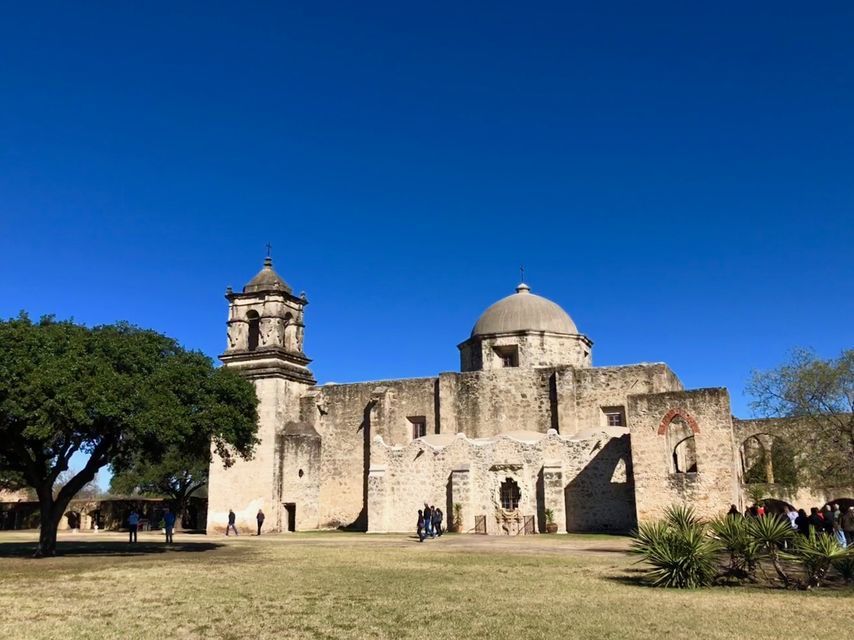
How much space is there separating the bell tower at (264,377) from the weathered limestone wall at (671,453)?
47.3 feet

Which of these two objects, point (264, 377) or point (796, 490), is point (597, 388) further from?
point (264, 377)

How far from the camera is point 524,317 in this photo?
32.3 m

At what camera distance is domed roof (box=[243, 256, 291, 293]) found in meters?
31.9

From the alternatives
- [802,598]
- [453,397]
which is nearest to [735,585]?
[802,598]

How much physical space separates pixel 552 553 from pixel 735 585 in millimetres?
6239

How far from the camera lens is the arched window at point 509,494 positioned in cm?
2581

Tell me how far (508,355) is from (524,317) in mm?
1861

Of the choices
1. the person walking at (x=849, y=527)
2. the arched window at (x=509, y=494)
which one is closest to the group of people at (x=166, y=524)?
the arched window at (x=509, y=494)

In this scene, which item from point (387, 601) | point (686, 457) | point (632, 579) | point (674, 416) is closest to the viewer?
point (387, 601)

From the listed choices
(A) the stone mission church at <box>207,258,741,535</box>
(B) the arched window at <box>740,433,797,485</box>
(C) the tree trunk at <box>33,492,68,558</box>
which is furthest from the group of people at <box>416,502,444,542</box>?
(B) the arched window at <box>740,433,797,485</box>

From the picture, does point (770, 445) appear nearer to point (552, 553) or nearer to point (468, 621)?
point (552, 553)

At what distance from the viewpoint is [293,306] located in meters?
32.6

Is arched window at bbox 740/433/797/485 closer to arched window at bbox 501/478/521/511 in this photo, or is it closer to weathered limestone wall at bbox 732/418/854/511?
weathered limestone wall at bbox 732/418/854/511

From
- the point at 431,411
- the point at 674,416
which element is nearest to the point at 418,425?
the point at 431,411
